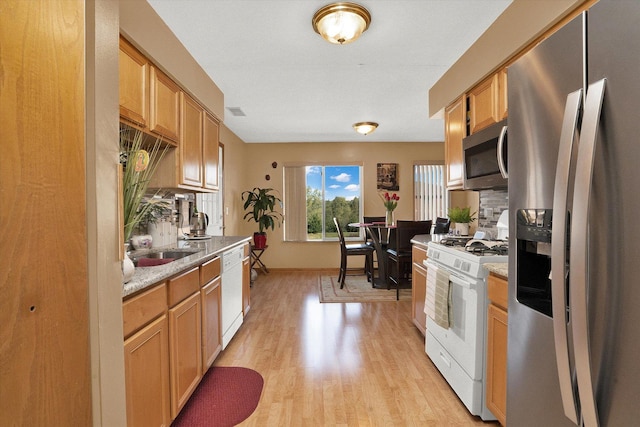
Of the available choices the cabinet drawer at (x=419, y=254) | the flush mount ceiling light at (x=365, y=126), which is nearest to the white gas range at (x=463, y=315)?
the cabinet drawer at (x=419, y=254)

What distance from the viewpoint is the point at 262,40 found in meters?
2.48

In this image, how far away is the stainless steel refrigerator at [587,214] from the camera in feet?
2.27

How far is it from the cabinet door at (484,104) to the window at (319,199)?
3702mm

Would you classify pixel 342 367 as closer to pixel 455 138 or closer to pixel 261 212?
pixel 455 138

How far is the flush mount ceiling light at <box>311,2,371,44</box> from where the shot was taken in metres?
2.07

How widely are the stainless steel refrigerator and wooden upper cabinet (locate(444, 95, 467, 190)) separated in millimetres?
1814

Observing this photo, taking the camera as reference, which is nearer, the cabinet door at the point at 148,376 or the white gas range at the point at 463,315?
the cabinet door at the point at 148,376

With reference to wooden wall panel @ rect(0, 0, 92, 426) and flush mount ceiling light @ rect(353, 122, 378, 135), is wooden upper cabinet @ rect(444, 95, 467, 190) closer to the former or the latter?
flush mount ceiling light @ rect(353, 122, 378, 135)

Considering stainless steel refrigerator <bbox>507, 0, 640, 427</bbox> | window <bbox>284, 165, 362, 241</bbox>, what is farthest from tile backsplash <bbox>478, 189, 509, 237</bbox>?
window <bbox>284, 165, 362, 241</bbox>

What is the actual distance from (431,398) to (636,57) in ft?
6.53

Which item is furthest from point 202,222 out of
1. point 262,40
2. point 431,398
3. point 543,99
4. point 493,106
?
point 543,99

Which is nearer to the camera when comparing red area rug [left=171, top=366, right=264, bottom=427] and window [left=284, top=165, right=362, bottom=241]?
red area rug [left=171, top=366, right=264, bottom=427]

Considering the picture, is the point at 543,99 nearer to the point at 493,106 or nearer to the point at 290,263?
the point at 493,106

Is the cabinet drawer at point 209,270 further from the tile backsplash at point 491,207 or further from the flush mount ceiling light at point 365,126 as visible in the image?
the flush mount ceiling light at point 365,126
